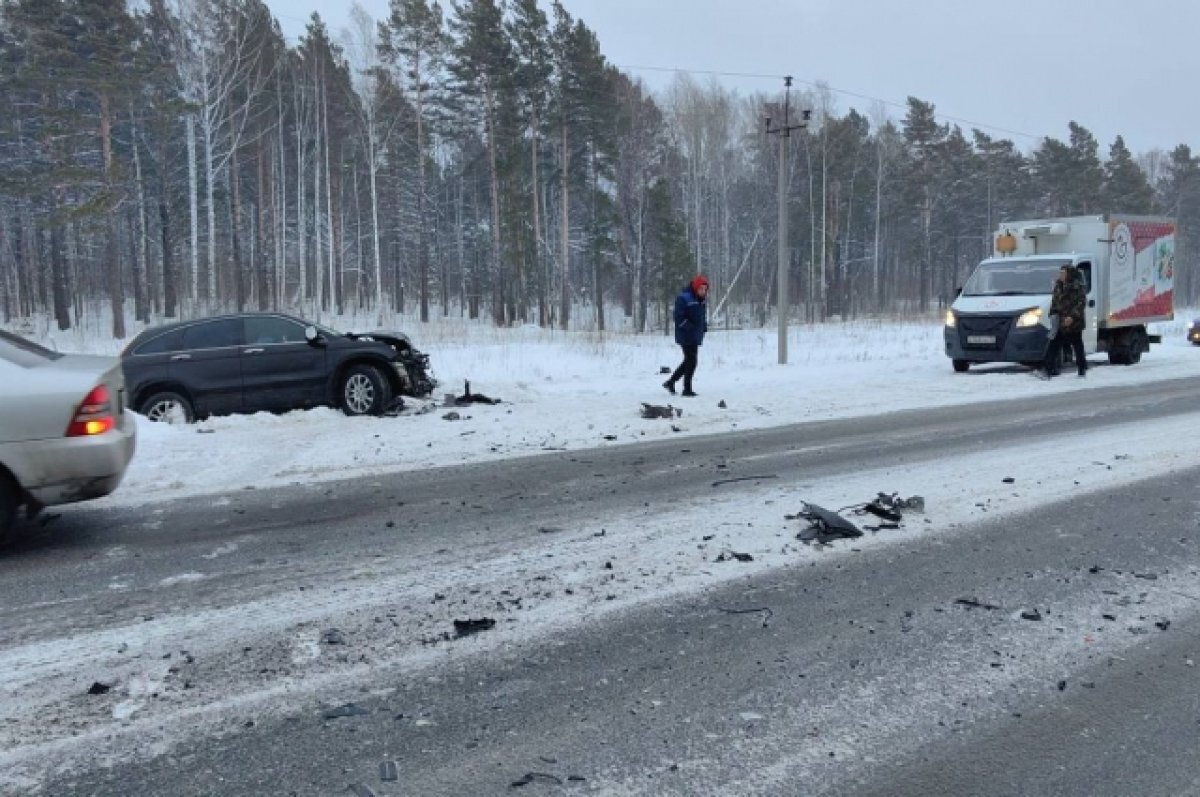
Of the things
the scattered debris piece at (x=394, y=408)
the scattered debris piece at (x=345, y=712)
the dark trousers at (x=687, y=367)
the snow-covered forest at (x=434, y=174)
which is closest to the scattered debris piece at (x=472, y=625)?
the scattered debris piece at (x=345, y=712)

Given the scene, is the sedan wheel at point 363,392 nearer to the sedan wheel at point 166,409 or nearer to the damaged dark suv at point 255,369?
the damaged dark suv at point 255,369

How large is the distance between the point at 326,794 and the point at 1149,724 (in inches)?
116

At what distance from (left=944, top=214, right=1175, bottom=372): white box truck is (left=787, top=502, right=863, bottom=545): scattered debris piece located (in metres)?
11.3

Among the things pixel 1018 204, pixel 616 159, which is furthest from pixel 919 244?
pixel 616 159

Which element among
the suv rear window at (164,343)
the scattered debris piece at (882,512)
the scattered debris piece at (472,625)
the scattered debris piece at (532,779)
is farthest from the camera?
the suv rear window at (164,343)

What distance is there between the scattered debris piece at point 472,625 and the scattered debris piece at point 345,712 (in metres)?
0.75

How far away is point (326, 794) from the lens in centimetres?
256

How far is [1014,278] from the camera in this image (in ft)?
52.4

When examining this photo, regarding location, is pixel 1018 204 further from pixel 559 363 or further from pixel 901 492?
pixel 901 492

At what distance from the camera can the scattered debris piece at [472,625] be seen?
3846mm

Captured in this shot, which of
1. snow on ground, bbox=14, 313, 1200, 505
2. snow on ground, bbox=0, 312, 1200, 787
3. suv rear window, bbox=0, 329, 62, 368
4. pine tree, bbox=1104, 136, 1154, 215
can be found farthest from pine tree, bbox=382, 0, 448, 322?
pine tree, bbox=1104, 136, 1154, 215

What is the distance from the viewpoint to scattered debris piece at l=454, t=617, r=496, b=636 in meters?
3.85

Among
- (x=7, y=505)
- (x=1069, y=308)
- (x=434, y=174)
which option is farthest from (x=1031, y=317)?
(x=434, y=174)

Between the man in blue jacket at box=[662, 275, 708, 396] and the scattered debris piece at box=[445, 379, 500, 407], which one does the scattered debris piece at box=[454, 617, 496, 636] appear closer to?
the scattered debris piece at box=[445, 379, 500, 407]
